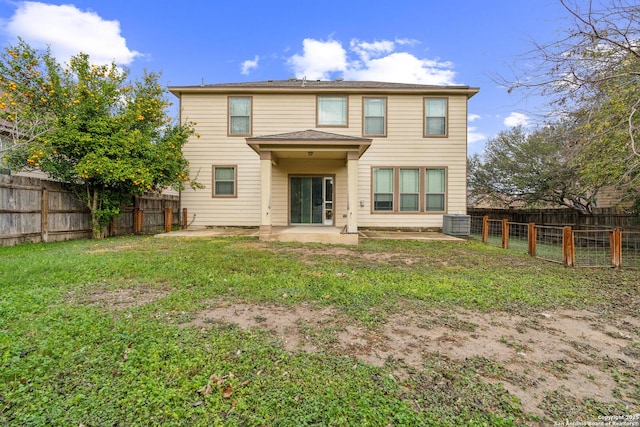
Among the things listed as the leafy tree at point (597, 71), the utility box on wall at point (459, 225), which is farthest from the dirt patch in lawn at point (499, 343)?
the utility box on wall at point (459, 225)

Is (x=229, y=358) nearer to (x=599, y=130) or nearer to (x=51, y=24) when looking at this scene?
(x=599, y=130)

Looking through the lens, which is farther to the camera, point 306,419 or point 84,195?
point 84,195

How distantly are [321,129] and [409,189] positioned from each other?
4235 mm

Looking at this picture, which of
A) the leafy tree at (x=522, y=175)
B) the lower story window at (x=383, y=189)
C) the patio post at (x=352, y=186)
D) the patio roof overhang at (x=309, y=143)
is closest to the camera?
the patio roof overhang at (x=309, y=143)

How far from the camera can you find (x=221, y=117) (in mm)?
11547

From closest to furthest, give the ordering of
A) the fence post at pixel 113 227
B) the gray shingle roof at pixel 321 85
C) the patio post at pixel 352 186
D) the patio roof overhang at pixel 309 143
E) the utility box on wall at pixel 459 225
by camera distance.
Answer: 1. the patio roof overhang at pixel 309 143
2. the patio post at pixel 352 186
3. the fence post at pixel 113 227
4. the utility box on wall at pixel 459 225
5. the gray shingle roof at pixel 321 85

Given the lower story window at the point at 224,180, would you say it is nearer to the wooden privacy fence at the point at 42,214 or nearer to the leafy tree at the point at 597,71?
the wooden privacy fence at the point at 42,214

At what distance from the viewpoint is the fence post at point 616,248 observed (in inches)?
237

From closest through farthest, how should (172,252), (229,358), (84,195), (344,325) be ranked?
1. (229,358)
2. (344,325)
3. (172,252)
4. (84,195)

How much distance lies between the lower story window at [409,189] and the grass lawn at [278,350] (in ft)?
21.0

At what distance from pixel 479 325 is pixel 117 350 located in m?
3.49

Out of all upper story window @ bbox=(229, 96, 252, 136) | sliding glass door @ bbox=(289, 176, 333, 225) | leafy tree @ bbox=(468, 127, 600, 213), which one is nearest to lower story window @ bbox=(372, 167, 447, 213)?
sliding glass door @ bbox=(289, 176, 333, 225)

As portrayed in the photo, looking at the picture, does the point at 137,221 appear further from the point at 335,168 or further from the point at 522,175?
the point at 522,175

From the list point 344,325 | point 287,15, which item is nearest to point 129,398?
point 344,325
